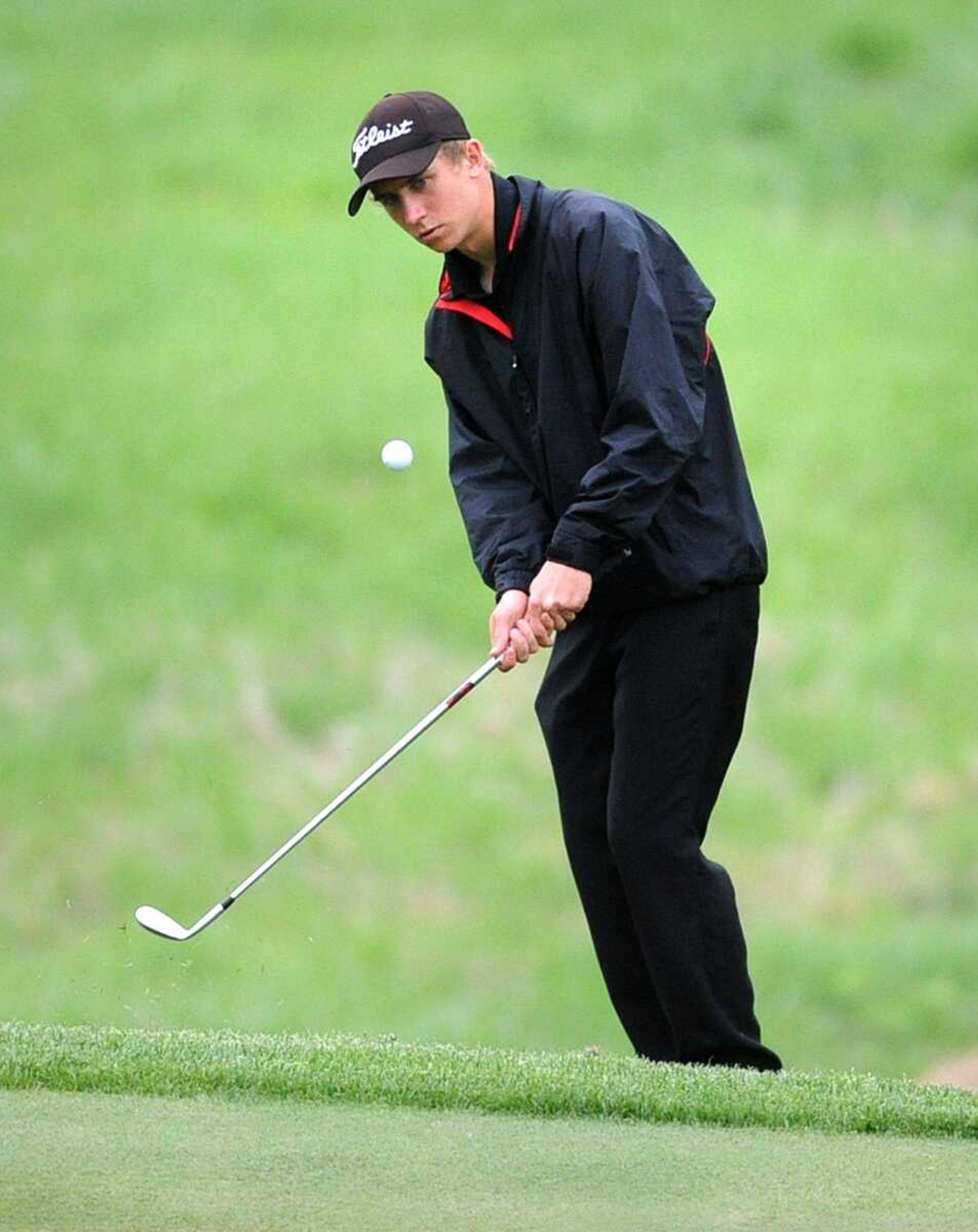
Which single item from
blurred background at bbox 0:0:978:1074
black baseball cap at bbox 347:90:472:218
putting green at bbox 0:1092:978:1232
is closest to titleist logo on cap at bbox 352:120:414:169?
black baseball cap at bbox 347:90:472:218

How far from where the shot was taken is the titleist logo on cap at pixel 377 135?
149 inches

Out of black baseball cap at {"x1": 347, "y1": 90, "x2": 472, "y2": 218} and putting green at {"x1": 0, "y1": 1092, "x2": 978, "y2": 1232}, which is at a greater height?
black baseball cap at {"x1": 347, "y1": 90, "x2": 472, "y2": 218}

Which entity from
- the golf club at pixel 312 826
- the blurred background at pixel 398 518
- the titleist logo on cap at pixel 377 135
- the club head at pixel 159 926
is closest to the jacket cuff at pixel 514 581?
the golf club at pixel 312 826

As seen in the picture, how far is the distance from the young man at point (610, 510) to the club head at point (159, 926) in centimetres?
70

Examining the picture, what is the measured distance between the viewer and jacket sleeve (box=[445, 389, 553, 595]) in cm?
400

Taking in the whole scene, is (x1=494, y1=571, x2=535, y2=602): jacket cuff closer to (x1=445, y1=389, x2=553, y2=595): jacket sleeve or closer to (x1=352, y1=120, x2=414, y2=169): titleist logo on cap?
(x1=445, y1=389, x2=553, y2=595): jacket sleeve

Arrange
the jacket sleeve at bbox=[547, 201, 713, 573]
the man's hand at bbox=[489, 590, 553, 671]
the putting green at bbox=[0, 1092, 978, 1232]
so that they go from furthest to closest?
1. the man's hand at bbox=[489, 590, 553, 671]
2. the jacket sleeve at bbox=[547, 201, 713, 573]
3. the putting green at bbox=[0, 1092, 978, 1232]

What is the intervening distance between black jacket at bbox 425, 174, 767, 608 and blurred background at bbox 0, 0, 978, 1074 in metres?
9.11

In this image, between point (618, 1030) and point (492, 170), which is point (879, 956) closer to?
point (618, 1030)

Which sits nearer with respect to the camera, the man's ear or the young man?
the young man

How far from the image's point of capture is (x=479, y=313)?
4004mm

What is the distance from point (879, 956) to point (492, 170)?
1070 centimetres

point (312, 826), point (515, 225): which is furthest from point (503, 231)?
point (312, 826)

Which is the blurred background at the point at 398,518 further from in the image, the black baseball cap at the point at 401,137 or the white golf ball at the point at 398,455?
the black baseball cap at the point at 401,137
